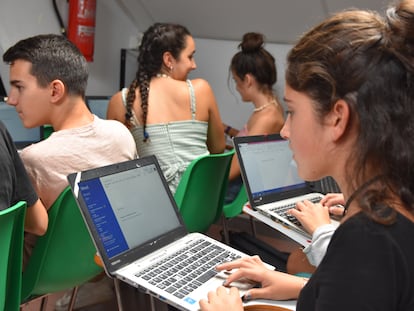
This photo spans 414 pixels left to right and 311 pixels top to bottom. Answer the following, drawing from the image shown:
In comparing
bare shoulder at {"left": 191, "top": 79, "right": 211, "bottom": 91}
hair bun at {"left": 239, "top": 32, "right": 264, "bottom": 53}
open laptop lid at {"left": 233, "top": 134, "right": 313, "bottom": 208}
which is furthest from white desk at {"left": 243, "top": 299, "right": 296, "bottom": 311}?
hair bun at {"left": 239, "top": 32, "right": 264, "bottom": 53}

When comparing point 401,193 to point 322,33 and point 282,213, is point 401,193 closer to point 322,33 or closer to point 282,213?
point 322,33

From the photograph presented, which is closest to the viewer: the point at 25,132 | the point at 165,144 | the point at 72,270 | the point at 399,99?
the point at 399,99

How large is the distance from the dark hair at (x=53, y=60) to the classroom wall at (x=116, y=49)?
4.67 feet

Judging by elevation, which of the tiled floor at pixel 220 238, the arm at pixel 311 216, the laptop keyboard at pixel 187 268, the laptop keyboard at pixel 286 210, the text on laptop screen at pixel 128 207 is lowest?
the tiled floor at pixel 220 238

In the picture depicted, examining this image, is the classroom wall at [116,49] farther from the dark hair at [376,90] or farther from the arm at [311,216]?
the dark hair at [376,90]

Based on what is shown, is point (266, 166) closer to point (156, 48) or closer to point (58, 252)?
point (58, 252)

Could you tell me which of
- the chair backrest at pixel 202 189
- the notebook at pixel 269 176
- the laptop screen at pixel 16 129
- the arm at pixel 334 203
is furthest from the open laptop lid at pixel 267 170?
the laptop screen at pixel 16 129

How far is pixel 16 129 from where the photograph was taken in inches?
96.7

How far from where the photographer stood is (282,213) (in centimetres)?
158

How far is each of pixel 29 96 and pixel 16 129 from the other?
0.88 metres

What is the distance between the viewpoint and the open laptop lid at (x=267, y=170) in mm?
1695

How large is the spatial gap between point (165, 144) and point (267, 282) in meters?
1.27

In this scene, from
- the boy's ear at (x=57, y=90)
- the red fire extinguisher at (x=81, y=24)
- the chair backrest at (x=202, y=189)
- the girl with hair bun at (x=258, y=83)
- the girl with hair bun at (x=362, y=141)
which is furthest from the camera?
the red fire extinguisher at (x=81, y=24)

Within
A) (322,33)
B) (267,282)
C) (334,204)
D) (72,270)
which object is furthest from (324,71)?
(72,270)
